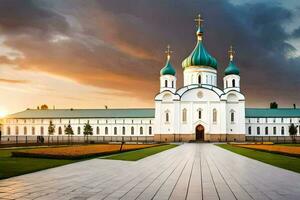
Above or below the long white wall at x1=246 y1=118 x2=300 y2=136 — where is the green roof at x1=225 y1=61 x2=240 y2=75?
above

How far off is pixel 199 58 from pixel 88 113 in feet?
102

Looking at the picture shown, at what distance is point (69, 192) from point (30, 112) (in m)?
89.2

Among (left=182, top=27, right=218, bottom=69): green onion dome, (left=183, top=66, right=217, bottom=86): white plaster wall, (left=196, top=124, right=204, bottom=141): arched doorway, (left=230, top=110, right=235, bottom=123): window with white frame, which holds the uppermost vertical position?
(left=182, top=27, right=218, bottom=69): green onion dome

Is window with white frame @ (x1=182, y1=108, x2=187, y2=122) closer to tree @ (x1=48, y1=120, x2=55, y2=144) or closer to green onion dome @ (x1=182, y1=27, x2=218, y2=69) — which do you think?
green onion dome @ (x1=182, y1=27, x2=218, y2=69)

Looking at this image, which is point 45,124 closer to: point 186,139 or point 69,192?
point 186,139

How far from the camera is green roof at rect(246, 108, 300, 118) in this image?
283 feet

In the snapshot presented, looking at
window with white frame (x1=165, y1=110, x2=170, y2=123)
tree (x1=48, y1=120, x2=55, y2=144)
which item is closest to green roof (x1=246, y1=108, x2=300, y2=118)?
window with white frame (x1=165, y1=110, x2=170, y2=123)

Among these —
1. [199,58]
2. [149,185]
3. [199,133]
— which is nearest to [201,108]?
[199,133]

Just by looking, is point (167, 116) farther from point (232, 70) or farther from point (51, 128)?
point (51, 128)

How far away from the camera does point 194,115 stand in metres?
73.5

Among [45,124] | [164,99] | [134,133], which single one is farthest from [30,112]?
[164,99]

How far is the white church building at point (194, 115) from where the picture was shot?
239 ft

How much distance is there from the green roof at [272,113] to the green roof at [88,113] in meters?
22.7

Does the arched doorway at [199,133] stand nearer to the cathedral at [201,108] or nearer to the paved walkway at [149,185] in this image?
the cathedral at [201,108]
